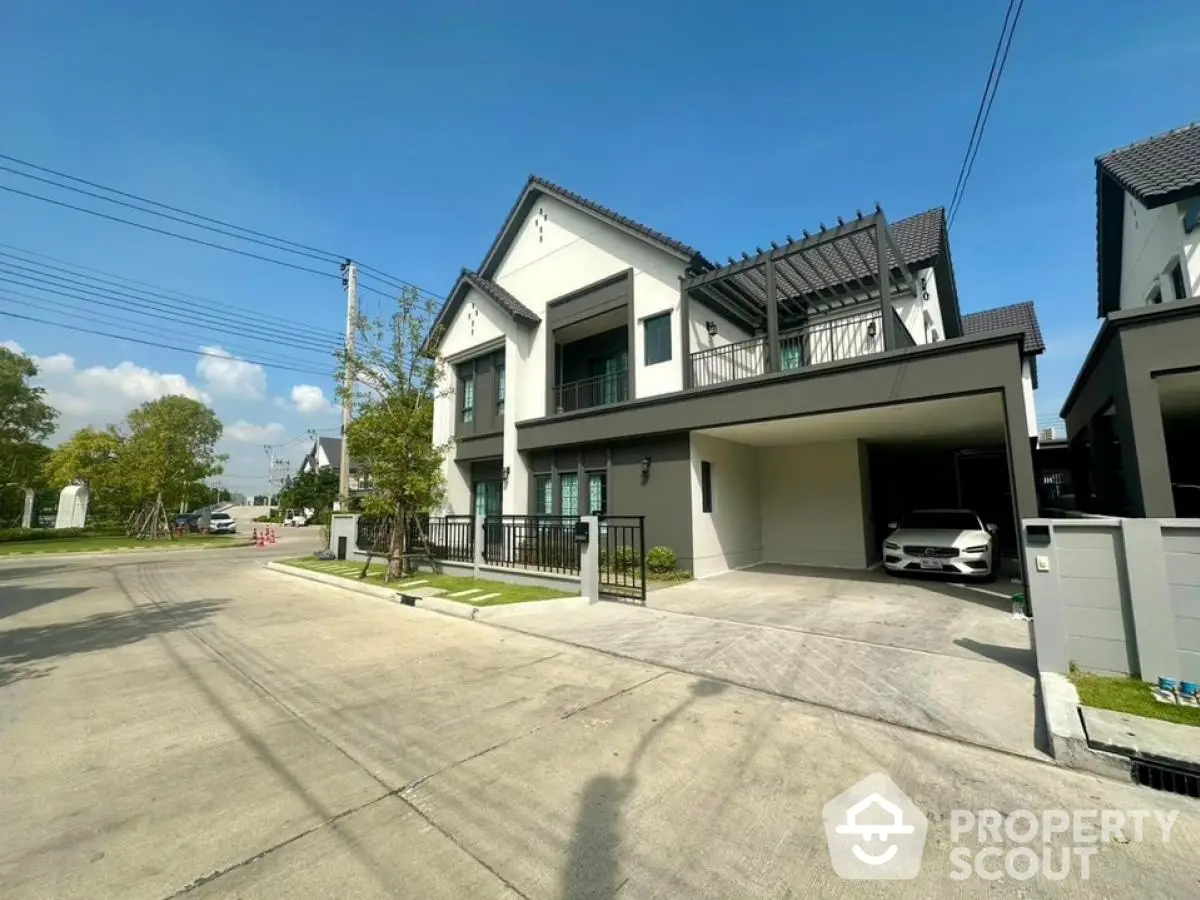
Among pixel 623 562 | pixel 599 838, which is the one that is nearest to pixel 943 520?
pixel 623 562

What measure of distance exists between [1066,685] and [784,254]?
802 cm

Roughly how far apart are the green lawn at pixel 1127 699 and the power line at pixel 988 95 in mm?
7996

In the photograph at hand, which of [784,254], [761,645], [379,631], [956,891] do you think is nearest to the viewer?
[956,891]

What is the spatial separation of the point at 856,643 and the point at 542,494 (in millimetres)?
9563

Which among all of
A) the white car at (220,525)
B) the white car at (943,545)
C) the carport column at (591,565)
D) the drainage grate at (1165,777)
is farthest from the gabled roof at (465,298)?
the white car at (220,525)

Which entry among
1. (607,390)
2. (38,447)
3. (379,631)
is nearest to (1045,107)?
(607,390)

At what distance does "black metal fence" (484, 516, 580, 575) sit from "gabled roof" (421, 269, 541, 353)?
17.2 feet

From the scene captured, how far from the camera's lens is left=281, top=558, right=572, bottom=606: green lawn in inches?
339

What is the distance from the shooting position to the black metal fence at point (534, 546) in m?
9.97

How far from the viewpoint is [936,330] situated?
54.5 ft

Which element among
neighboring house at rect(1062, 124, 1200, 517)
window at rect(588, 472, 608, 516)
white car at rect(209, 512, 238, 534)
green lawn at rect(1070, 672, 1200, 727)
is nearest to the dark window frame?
window at rect(588, 472, 608, 516)

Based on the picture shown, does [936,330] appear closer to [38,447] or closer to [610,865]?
[610,865]

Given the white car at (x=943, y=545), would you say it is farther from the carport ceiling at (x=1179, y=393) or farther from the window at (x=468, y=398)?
the window at (x=468, y=398)

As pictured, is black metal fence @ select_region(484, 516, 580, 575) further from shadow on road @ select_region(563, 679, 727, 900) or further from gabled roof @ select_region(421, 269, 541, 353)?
shadow on road @ select_region(563, 679, 727, 900)
